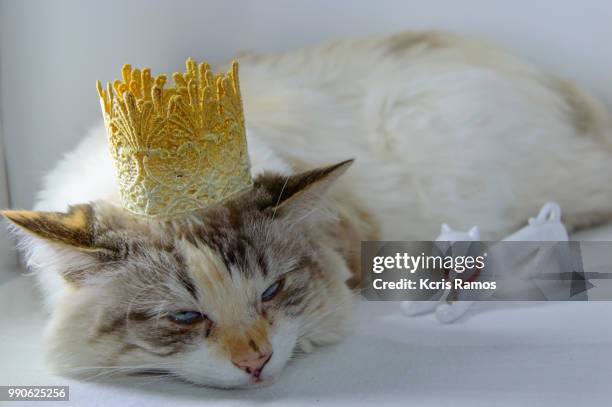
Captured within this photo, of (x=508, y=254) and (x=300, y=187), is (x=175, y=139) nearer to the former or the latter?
(x=300, y=187)

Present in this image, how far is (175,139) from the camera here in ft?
3.33

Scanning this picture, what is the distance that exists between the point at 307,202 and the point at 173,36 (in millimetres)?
946

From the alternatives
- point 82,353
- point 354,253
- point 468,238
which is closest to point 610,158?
point 468,238

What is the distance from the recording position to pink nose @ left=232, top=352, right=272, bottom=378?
0.99m

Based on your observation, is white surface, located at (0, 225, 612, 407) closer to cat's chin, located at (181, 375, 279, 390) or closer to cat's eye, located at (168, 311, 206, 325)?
cat's chin, located at (181, 375, 279, 390)

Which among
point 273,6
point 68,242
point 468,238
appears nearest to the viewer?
point 68,242

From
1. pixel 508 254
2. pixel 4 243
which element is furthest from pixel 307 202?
pixel 4 243

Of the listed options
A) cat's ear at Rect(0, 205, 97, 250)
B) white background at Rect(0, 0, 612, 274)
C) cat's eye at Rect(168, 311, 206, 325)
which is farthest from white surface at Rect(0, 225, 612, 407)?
white background at Rect(0, 0, 612, 274)

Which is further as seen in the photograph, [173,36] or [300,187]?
[173,36]

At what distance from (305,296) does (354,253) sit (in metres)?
0.32

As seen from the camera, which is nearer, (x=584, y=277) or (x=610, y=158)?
(x=584, y=277)

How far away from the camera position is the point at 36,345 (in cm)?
125

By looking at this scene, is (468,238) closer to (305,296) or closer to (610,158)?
(305,296)

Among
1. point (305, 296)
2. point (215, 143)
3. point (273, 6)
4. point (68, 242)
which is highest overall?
point (273, 6)
